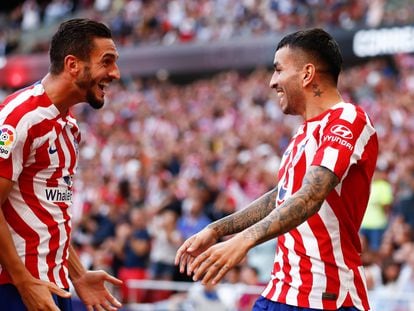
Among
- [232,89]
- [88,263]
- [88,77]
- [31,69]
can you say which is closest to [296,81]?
[88,77]

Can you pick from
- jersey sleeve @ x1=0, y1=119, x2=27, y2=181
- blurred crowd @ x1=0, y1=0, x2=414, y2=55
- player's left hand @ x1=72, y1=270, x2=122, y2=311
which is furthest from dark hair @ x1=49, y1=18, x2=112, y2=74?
blurred crowd @ x1=0, y1=0, x2=414, y2=55

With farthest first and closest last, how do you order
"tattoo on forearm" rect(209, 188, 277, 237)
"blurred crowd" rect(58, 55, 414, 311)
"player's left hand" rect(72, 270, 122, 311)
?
"blurred crowd" rect(58, 55, 414, 311) → "player's left hand" rect(72, 270, 122, 311) → "tattoo on forearm" rect(209, 188, 277, 237)

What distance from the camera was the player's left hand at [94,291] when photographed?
5.54 metres

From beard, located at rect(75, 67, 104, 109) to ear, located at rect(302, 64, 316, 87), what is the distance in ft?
3.61

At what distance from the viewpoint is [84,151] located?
21125 mm

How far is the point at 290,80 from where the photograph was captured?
16.7 feet

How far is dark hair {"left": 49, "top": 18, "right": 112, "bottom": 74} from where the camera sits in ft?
16.6

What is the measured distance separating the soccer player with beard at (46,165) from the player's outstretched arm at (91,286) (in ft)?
0.93

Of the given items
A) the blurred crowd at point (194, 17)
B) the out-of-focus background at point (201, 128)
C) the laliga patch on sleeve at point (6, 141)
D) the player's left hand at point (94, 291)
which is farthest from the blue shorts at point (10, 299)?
the blurred crowd at point (194, 17)

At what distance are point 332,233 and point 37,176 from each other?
1.57 m

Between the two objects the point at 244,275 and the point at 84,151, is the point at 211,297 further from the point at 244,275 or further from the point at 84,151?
the point at 84,151

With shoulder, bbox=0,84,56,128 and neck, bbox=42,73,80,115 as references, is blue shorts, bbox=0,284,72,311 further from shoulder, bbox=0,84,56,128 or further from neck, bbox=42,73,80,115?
neck, bbox=42,73,80,115

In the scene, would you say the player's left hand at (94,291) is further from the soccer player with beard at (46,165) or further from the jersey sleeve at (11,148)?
the jersey sleeve at (11,148)

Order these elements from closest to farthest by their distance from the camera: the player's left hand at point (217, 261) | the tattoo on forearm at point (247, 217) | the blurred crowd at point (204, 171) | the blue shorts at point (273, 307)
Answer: the player's left hand at point (217, 261)
the blue shorts at point (273, 307)
the tattoo on forearm at point (247, 217)
the blurred crowd at point (204, 171)
